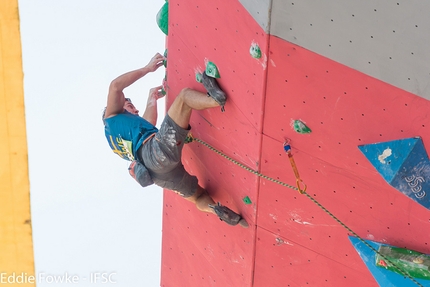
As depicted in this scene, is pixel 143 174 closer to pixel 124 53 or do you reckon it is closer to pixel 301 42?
pixel 301 42

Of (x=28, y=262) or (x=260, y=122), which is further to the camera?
(x=28, y=262)

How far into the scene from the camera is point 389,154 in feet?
7.79

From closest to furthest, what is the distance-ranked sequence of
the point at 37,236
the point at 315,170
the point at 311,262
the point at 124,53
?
the point at 315,170
the point at 311,262
the point at 124,53
the point at 37,236

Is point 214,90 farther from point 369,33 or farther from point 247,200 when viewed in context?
point 369,33

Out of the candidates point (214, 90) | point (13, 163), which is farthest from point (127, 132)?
point (13, 163)

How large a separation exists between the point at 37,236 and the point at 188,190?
2.46 m

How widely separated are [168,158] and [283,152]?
2.24 feet

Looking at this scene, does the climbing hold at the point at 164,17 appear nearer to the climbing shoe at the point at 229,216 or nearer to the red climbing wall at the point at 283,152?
the red climbing wall at the point at 283,152

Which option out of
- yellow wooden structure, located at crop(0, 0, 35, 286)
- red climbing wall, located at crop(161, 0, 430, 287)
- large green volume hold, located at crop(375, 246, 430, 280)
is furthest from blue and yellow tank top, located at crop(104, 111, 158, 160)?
yellow wooden structure, located at crop(0, 0, 35, 286)

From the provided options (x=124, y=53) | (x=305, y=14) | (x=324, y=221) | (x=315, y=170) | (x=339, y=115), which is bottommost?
(x=324, y=221)

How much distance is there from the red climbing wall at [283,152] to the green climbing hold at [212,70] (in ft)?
0.10

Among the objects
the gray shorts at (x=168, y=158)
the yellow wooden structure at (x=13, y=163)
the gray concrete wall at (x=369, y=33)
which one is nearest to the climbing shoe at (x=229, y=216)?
the gray shorts at (x=168, y=158)

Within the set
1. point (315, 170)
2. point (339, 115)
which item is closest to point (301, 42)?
point (339, 115)

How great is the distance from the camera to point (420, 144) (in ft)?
7.50
